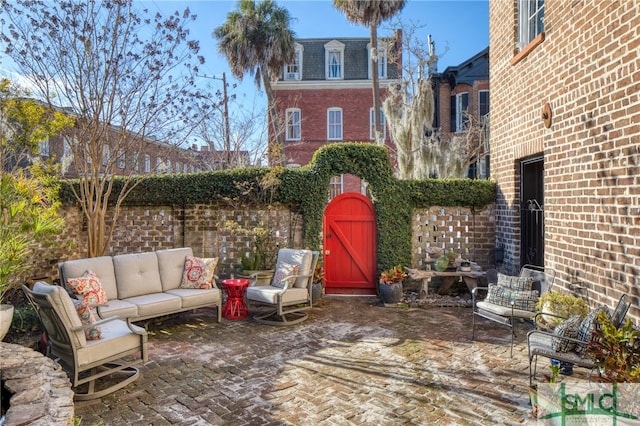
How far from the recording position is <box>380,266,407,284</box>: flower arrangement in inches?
297

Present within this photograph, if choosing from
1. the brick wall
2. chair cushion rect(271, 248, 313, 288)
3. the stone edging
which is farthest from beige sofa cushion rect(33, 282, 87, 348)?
the brick wall

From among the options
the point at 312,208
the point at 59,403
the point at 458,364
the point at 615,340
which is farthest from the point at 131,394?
the point at 312,208

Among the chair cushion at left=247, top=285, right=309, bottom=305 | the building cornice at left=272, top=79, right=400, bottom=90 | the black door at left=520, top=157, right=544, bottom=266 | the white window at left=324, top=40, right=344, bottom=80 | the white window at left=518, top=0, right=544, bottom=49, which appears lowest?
the chair cushion at left=247, top=285, right=309, bottom=305

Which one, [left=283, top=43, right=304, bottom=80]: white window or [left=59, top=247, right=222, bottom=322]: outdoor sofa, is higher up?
[left=283, top=43, right=304, bottom=80]: white window

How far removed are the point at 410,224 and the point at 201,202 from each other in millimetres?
4228

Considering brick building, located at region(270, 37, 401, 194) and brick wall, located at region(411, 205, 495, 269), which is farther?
brick building, located at region(270, 37, 401, 194)

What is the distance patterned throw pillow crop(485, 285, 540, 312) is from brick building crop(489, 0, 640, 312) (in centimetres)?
51

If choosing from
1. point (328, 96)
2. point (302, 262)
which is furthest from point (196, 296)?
point (328, 96)

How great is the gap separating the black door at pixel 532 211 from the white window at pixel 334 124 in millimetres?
14659

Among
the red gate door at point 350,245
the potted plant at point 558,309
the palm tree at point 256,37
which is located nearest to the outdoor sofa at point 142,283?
the red gate door at point 350,245

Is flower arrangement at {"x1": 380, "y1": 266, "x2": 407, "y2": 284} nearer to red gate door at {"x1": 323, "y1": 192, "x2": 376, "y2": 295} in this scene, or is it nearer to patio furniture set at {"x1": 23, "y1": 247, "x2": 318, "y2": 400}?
red gate door at {"x1": 323, "y1": 192, "x2": 376, "y2": 295}

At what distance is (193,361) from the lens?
475 centimetres

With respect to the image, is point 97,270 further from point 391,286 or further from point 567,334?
point 567,334

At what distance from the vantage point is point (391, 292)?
293 inches
